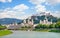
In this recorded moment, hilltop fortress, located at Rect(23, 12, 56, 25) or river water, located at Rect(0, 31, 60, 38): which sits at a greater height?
hilltop fortress, located at Rect(23, 12, 56, 25)

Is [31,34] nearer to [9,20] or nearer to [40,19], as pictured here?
[40,19]

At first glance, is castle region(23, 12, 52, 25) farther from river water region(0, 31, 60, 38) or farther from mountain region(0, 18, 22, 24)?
river water region(0, 31, 60, 38)

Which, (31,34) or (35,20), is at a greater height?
(35,20)

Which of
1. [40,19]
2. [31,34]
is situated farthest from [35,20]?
[31,34]

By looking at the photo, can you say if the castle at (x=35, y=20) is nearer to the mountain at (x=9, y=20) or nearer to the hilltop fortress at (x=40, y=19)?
the hilltop fortress at (x=40, y=19)

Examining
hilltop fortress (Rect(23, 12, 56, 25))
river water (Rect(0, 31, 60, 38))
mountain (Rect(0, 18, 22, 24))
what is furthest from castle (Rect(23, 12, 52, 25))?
river water (Rect(0, 31, 60, 38))

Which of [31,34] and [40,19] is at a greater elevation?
[40,19]

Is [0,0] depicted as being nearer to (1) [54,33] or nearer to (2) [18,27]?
(2) [18,27]

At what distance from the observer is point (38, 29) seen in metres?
4.38

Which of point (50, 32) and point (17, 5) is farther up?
point (17, 5)

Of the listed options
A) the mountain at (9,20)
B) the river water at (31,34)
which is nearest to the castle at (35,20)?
the mountain at (9,20)

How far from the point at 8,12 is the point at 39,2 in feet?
3.08

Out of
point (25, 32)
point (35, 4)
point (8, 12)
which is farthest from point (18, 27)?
point (35, 4)

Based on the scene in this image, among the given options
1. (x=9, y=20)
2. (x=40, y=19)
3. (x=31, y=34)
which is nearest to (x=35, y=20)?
(x=40, y=19)
